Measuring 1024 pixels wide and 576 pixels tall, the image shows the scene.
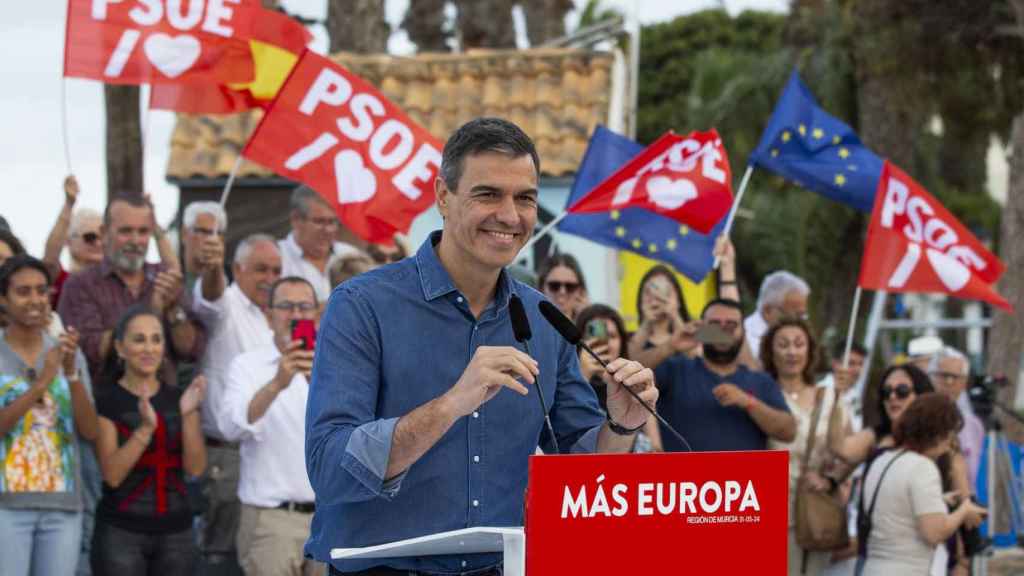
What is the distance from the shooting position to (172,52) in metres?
9.16

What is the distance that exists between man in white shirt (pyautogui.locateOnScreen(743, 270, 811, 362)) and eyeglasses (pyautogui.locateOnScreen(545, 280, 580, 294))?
1.64 metres

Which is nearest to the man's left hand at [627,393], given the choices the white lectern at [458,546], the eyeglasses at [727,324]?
the white lectern at [458,546]

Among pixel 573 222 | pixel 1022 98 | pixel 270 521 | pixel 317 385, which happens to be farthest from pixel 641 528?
pixel 1022 98

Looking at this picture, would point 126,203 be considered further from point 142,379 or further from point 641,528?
point 641,528

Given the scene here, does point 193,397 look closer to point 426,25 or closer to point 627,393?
point 627,393

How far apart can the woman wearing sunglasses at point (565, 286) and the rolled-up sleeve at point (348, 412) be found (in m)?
5.29

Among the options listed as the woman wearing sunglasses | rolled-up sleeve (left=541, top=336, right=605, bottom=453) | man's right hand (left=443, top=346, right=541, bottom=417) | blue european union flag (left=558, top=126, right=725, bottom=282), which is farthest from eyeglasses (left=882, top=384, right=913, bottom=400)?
man's right hand (left=443, top=346, right=541, bottom=417)

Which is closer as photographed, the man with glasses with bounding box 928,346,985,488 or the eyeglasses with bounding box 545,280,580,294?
the eyeglasses with bounding box 545,280,580,294

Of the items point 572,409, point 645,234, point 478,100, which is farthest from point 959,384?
point 572,409

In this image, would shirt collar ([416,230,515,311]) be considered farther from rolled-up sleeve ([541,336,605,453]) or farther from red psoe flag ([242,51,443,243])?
red psoe flag ([242,51,443,243])

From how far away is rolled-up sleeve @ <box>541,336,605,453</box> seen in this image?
4336 mm

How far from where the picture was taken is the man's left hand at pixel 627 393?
155 inches

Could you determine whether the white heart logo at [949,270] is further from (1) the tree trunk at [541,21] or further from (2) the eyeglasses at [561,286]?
(1) the tree trunk at [541,21]

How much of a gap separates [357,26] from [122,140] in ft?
22.3
